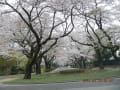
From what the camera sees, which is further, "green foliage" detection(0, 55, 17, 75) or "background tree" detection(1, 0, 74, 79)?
"green foliage" detection(0, 55, 17, 75)

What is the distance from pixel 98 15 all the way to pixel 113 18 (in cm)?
273

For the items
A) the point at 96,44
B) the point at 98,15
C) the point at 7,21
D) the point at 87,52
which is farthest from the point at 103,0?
the point at 87,52

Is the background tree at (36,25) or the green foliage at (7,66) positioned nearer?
the background tree at (36,25)

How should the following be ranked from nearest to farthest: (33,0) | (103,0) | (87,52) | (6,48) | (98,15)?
(33,0), (103,0), (98,15), (6,48), (87,52)

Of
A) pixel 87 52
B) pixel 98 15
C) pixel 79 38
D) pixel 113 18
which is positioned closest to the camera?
pixel 98 15

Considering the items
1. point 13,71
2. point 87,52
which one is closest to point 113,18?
point 87,52

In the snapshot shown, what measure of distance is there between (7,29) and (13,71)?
87.2ft

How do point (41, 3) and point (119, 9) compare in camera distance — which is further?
point (119, 9)

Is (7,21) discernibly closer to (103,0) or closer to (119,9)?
(103,0)

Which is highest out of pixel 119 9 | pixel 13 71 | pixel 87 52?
pixel 119 9

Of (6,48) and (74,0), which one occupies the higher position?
(74,0)

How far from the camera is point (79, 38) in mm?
36281

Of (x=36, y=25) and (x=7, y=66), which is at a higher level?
(x=36, y=25)

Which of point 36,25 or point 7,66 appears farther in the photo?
point 7,66
